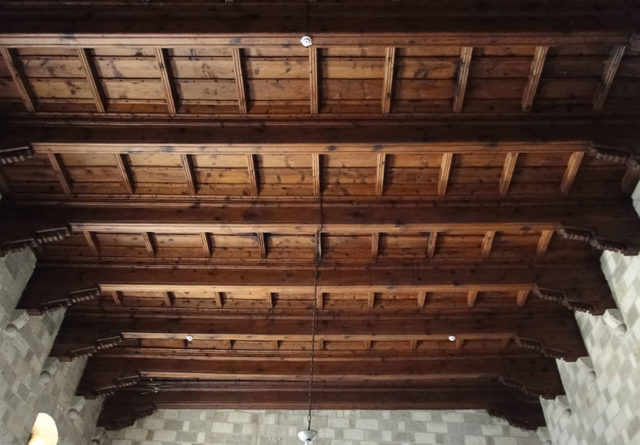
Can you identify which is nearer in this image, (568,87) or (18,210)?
(568,87)

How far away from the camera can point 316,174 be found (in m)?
7.04

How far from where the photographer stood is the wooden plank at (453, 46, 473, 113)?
19.2 feet

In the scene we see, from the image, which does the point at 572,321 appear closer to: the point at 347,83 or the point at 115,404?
the point at 347,83

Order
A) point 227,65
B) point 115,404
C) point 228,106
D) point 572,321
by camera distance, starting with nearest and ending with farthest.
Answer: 1. point 227,65
2. point 228,106
3. point 572,321
4. point 115,404

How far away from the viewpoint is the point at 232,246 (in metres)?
8.29

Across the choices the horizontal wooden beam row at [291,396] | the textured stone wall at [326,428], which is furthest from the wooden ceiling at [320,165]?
the textured stone wall at [326,428]

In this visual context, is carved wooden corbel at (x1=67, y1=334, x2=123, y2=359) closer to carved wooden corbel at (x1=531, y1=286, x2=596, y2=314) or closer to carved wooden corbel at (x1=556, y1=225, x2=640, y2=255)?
carved wooden corbel at (x1=531, y1=286, x2=596, y2=314)

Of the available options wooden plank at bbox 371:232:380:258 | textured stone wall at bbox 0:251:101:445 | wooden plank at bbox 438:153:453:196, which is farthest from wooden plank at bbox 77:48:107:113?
wooden plank at bbox 438:153:453:196

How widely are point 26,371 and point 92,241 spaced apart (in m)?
2.47

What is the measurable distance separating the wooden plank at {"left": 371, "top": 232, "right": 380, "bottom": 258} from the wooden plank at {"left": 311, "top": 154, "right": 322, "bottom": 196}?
117 cm

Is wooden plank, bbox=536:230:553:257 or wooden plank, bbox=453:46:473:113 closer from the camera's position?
wooden plank, bbox=453:46:473:113

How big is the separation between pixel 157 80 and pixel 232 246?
298 centimetres
